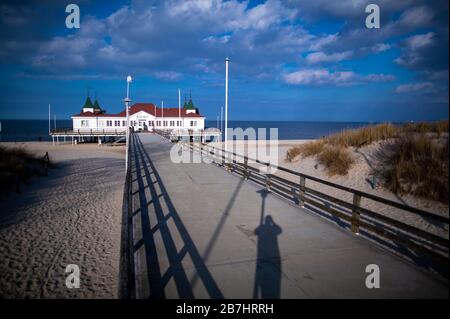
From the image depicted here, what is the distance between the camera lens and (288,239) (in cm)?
569

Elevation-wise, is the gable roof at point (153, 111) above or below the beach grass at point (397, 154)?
above

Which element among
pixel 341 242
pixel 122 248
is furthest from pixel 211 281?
pixel 341 242

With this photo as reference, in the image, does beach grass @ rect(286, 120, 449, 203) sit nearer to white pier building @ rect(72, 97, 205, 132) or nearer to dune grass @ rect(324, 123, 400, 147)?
dune grass @ rect(324, 123, 400, 147)

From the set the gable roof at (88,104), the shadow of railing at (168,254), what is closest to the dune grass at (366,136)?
the shadow of railing at (168,254)

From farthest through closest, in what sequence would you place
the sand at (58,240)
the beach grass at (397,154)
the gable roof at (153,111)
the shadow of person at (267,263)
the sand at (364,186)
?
the gable roof at (153,111) < the sand at (364,186) < the sand at (58,240) < the beach grass at (397,154) < the shadow of person at (267,263)

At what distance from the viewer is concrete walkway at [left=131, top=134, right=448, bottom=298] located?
13.0 feet

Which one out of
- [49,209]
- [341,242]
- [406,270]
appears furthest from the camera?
[49,209]

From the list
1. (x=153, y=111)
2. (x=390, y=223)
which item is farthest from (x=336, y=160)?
(x=153, y=111)

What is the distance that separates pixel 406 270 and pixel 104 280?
19.7ft

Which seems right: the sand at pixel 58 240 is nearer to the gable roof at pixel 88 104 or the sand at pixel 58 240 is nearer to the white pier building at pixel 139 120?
the white pier building at pixel 139 120

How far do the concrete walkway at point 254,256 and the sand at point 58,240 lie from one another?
1.57m

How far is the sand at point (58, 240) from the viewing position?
6.12 m

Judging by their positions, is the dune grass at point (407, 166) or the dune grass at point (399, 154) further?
the dune grass at point (407, 166)
